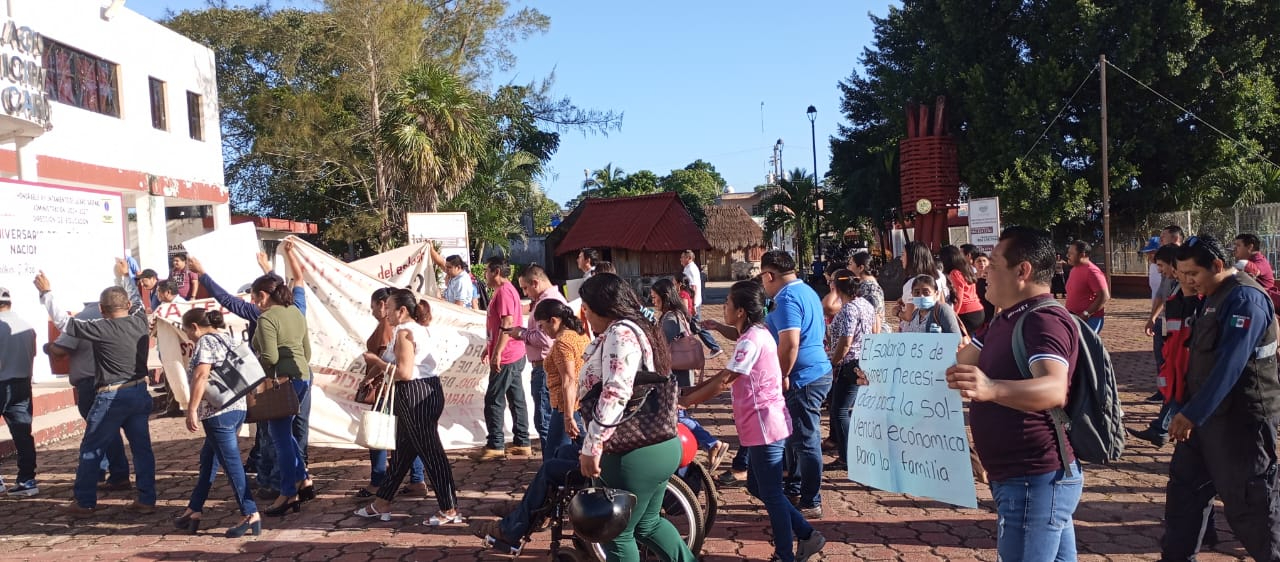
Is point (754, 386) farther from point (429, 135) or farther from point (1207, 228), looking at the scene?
point (1207, 228)

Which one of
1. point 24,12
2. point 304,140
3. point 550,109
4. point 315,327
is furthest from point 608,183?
point 315,327

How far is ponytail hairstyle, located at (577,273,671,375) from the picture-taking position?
13.4 ft

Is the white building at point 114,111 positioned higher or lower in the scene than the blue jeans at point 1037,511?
higher

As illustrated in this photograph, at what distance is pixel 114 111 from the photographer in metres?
19.4

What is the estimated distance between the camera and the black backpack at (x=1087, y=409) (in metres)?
3.00

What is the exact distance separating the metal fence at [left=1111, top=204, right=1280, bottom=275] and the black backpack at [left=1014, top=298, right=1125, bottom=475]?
1698 centimetres

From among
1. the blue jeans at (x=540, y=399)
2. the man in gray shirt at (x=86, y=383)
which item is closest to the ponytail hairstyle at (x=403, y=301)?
the blue jeans at (x=540, y=399)

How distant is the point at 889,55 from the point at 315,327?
31052 millimetres

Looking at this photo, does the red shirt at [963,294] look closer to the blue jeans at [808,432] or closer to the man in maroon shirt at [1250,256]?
the blue jeans at [808,432]

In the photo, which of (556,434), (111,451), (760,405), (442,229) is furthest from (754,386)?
(442,229)

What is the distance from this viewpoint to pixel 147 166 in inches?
800

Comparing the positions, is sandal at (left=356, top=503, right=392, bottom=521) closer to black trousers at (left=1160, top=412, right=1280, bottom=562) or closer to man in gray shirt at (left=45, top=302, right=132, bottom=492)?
man in gray shirt at (left=45, top=302, right=132, bottom=492)

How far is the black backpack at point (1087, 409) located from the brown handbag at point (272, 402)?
195 inches

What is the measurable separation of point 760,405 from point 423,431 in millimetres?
2278
